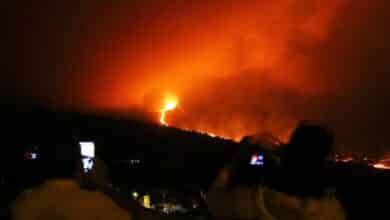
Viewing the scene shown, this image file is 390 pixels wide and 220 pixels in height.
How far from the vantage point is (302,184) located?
12.5 feet

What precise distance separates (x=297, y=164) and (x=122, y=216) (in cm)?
119

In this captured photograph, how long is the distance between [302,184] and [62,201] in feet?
4.99

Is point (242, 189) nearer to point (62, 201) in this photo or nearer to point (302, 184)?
point (302, 184)

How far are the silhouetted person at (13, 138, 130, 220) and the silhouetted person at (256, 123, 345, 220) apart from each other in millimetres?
957

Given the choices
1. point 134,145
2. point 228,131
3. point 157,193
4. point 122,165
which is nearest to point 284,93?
point 228,131

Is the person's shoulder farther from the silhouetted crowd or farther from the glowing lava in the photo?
the glowing lava

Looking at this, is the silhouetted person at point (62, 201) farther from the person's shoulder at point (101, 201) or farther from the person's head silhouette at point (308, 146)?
the person's head silhouette at point (308, 146)

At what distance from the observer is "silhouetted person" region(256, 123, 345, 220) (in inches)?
147

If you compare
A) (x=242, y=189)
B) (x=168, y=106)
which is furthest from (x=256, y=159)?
(x=168, y=106)

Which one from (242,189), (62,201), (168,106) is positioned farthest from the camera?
(168,106)

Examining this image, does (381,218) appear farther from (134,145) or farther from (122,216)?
(134,145)

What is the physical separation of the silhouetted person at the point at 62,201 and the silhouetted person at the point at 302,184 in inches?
37.7

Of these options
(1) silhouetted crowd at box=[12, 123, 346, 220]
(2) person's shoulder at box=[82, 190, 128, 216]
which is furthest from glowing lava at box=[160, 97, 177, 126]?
Answer: (2) person's shoulder at box=[82, 190, 128, 216]

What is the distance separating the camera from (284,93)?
69.8 ft
